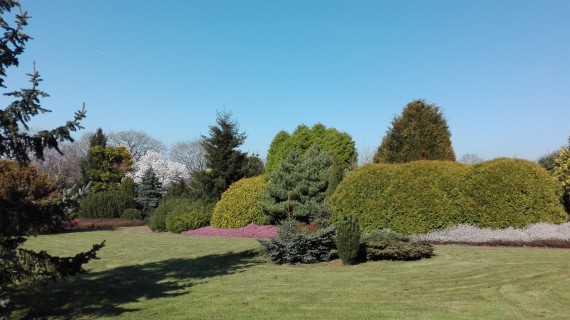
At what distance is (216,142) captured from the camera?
2952cm

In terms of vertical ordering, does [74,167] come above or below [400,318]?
above

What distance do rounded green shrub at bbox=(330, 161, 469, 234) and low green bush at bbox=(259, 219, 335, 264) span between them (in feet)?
14.8

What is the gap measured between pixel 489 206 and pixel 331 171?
7590 millimetres

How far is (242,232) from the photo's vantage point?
22625mm

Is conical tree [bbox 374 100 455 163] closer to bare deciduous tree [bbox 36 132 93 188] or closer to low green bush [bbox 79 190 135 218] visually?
low green bush [bbox 79 190 135 218]

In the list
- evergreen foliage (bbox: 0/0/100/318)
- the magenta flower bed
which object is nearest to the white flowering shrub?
the magenta flower bed

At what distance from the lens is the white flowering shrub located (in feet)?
46.6

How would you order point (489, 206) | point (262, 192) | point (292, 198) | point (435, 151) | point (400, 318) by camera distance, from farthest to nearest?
point (262, 192)
point (292, 198)
point (435, 151)
point (489, 206)
point (400, 318)

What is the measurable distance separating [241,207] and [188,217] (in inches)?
144

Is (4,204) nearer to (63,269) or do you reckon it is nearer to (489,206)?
(63,269)

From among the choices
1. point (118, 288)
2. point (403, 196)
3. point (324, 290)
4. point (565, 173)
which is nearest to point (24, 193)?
point (118, 288)

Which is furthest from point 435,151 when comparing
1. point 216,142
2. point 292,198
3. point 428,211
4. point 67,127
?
point 67,127

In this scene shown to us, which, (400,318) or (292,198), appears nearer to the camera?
(400,318)

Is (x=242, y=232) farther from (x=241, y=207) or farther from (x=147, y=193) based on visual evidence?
(x=147, y=193)
